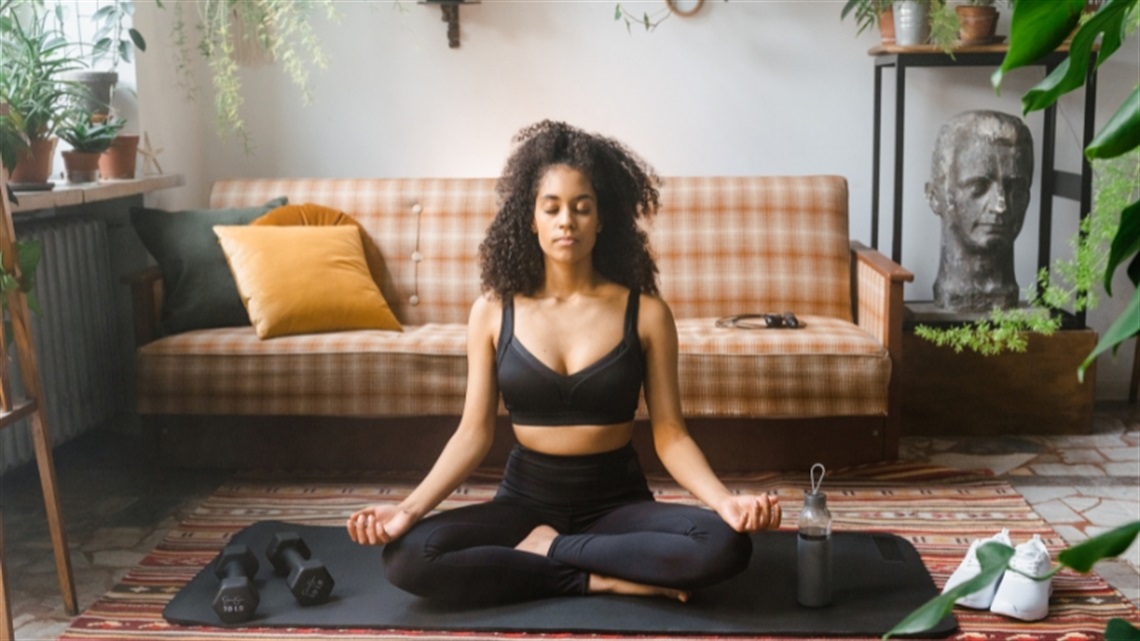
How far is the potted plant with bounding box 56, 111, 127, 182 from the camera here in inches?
134

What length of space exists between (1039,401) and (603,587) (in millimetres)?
1936

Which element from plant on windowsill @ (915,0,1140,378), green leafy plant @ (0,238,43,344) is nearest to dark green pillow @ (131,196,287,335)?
green leafy plant @ (0,238,43,344)

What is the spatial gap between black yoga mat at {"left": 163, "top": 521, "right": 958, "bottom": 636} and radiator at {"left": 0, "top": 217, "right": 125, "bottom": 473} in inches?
40.0

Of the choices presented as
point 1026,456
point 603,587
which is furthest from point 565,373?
point 1026,456

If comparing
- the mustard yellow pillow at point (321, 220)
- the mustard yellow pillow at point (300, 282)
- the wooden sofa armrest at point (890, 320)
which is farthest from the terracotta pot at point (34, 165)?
the wooden sofa armrest at point (890, 320)

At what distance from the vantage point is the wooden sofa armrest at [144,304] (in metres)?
3.41

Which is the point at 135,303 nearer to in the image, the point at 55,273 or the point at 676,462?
the point at 55,273

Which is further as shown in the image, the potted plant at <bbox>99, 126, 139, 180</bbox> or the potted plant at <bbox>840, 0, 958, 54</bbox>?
the potted plant at <bbox>840, 0, 958, 54</bbox>

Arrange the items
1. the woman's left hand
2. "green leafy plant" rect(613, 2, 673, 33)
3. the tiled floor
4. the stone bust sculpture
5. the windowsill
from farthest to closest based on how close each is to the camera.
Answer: "green leafy plant" rect(613, 2, 673, 33) → the stone bust sculpture → the windowsill → the tiled floor → the woman's left hand

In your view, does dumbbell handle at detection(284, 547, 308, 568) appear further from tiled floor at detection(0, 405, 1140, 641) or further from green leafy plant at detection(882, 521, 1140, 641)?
green leafy plant at detection(882, 521, 1140, 641)

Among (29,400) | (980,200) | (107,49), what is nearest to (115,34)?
(107,49)

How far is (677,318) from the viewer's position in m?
3.76

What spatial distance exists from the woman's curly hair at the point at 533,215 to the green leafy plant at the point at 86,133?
1.48 meters

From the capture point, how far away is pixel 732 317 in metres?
3.65
